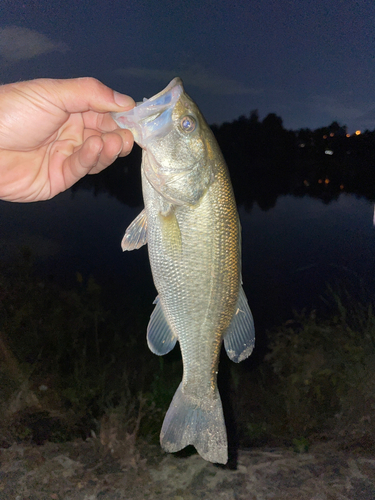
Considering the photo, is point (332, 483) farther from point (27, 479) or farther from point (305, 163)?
point (305, 163)

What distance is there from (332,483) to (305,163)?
10384 millimetres

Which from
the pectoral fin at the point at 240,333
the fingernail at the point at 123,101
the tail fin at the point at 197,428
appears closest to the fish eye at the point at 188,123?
the fingernail at the point at 123,101

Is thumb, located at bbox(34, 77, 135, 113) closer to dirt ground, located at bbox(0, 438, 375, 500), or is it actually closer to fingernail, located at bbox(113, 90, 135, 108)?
fingernail, located at bbox(113, 90, 135, 108)

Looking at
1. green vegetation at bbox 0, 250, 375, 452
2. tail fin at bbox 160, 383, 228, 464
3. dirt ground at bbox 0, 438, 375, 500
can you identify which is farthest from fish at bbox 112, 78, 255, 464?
green vegetation at bbox 0, 250, 375, 452

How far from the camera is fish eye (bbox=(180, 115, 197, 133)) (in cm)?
155

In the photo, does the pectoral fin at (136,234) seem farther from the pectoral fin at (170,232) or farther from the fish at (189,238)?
the pectoral fin at (170,232)

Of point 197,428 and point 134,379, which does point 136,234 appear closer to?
point 197,428

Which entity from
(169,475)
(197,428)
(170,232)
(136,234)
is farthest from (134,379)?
(170,232)

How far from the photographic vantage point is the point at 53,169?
2.17 m

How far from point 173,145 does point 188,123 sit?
13cm

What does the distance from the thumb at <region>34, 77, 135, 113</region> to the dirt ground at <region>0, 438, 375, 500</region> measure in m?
3.76

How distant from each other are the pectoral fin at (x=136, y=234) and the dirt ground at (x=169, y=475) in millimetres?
3200

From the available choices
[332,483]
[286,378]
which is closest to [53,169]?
[332,483]

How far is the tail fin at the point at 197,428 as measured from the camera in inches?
61.1
